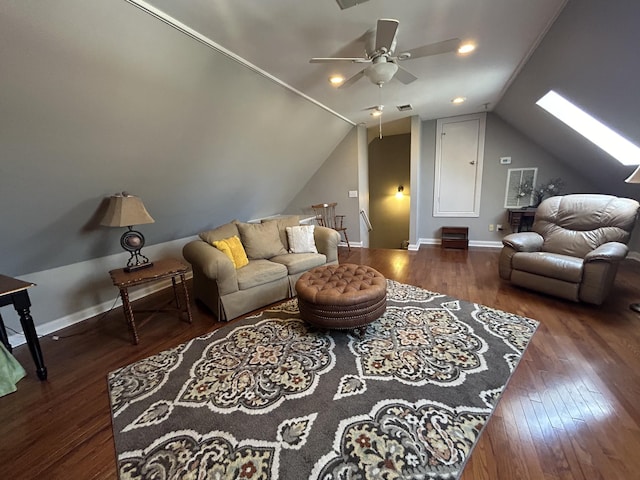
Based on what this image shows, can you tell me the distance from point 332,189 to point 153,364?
13.8ft

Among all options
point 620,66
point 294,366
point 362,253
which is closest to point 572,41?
point 620,66

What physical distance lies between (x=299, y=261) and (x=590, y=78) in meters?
3.20

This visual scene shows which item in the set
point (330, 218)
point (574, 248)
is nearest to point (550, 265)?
point (574, 248)

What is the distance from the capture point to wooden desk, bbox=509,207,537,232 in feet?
14.2

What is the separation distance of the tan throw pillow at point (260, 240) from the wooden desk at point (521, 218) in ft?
12.9

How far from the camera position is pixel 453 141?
4.89 meters

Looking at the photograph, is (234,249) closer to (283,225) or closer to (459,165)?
(283,225)

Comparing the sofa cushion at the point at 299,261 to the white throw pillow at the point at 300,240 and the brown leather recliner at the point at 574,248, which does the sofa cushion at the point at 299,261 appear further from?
the brown leather recliner at the point at 574,248

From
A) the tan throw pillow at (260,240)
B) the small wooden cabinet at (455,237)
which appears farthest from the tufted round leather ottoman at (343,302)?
the small wooden cabinet at (455,237)

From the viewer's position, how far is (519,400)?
1.58 metres

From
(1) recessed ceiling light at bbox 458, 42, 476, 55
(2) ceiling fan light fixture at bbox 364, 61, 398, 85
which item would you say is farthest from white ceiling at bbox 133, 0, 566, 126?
(2) ceiling fan light fixture at bbox 364, 61, 398, 85

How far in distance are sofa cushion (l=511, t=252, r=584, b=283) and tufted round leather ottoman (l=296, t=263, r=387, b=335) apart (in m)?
1.84

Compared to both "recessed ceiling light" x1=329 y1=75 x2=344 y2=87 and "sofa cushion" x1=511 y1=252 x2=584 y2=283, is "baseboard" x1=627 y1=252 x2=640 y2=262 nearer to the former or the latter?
"sofa cushion" x1=511 y1=252 x2=584 y2=283

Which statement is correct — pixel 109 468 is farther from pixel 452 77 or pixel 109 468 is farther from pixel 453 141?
pixel 453 141
